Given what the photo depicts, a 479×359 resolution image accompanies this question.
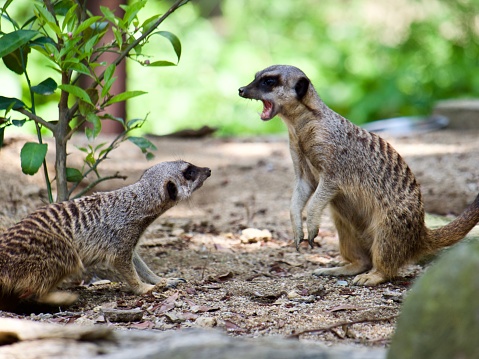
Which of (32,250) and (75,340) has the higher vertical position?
(32,250)

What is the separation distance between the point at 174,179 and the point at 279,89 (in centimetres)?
→ 72

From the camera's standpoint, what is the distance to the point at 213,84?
9.91m

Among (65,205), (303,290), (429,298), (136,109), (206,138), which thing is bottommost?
(303,290)

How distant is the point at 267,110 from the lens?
3854 mm

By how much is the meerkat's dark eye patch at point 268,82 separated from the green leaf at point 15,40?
116 cm

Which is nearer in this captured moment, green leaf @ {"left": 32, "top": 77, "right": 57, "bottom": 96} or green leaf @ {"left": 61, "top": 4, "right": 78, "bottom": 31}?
green leaf @ {"left": 61, "top": 4, "right": 78, "bottom": 31}

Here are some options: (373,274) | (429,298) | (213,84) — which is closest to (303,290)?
(373,274)

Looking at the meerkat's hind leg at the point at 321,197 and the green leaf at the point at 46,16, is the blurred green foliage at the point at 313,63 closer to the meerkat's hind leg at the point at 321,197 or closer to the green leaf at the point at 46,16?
the meerkat's hind leg at the point at 321,197

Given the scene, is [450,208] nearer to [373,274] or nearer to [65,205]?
[373,274]

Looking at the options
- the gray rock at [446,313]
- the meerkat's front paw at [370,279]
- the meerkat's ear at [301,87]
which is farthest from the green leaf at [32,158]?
the gray rock at [446,313]

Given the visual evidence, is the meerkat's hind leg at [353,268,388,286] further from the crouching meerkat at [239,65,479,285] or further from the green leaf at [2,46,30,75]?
the green leaf at [2,46,30,75]

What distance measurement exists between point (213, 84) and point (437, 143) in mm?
3902

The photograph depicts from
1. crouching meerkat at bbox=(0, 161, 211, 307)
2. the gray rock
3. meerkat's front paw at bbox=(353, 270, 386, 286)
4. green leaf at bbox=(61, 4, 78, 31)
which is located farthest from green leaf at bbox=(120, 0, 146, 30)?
Result: the gray rock

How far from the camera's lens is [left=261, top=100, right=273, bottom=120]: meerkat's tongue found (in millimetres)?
3807
